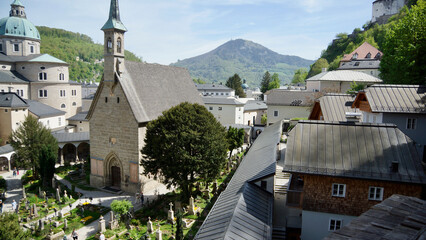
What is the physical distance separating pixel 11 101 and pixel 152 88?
95.3 ft

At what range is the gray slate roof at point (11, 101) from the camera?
45178 millimetres

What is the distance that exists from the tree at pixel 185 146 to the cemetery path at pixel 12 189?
15486 millimetres

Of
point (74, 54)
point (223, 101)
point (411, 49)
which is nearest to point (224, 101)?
point (223, 101)

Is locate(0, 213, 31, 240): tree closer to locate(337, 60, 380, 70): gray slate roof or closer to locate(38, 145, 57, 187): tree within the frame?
locate(38, 145, 57, 187): tree

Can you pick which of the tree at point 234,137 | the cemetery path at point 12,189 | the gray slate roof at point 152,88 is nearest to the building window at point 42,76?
the cemetery path at point 12,189

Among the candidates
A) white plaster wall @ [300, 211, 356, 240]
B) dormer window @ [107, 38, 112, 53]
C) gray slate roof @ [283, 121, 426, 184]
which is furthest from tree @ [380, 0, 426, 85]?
dormer window @ [107, 38, 112, 53]

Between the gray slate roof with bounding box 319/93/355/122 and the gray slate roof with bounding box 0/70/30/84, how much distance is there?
5690 centimetres

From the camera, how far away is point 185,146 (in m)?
23.3

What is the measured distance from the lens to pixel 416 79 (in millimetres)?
28188

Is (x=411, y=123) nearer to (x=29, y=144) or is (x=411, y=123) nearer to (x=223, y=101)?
(x=29, y=144)

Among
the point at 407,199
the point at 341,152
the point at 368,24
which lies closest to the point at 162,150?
the point at 341,152

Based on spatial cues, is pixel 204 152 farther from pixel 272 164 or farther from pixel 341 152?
pixel 341 152

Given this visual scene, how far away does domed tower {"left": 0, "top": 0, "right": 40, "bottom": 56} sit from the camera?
64062 millimetres

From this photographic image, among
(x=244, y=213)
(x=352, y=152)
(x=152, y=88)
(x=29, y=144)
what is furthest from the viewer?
(x=29, y=144)
